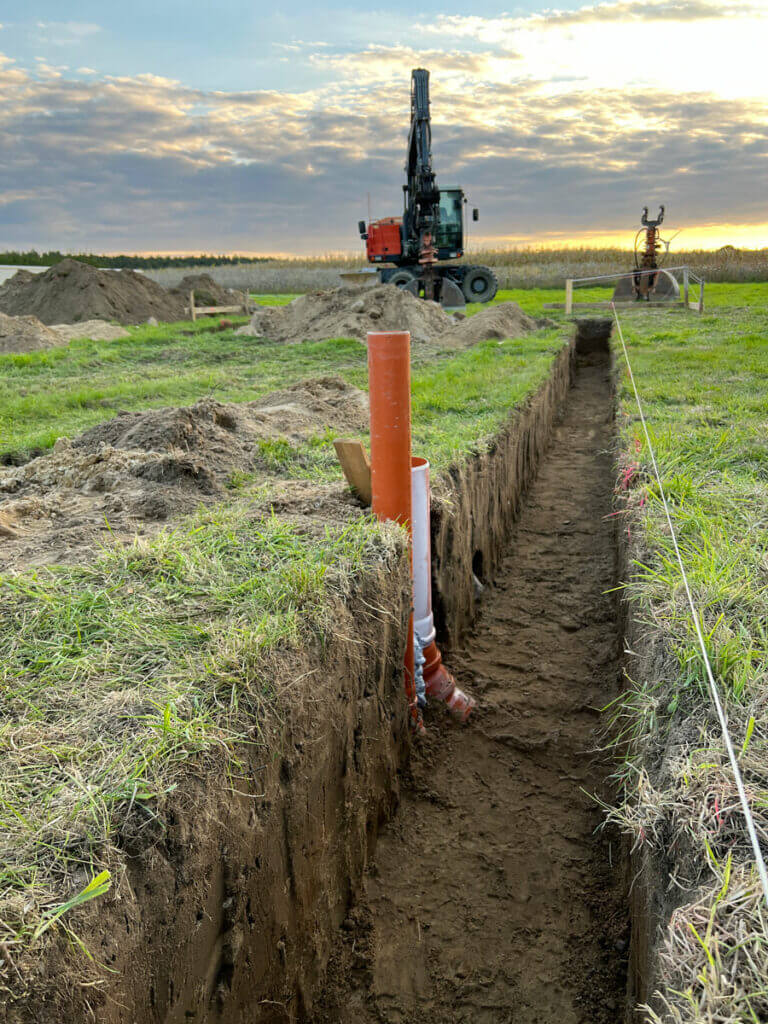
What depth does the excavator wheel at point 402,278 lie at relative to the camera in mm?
20703

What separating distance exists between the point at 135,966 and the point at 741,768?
1.69 meters

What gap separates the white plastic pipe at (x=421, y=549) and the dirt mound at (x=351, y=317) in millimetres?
11785

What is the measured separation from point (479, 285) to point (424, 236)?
3.09 meters

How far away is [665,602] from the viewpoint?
9.84 feet

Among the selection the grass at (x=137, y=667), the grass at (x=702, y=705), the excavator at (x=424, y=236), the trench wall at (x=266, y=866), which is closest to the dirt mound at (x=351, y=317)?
the excavator at (x=424, y=236)

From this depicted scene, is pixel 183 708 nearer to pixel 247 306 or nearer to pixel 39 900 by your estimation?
pixel 39 900

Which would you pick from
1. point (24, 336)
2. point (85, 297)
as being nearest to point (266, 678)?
point (24, 336)

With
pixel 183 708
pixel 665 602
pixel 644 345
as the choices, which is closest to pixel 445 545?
pixel 665 602

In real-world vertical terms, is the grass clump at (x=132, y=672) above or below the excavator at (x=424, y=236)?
below

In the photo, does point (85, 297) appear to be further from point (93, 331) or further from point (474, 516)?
point (474, 516)

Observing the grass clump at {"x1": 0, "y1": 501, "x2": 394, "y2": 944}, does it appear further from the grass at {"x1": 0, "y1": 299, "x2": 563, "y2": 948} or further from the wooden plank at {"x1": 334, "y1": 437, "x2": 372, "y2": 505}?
the wooden plank at {"x1": 334, "y1": 437, "x2": 372, "y2": 505}

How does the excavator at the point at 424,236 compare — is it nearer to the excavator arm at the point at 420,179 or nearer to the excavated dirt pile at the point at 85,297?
the excavator arm at the point at 420,179

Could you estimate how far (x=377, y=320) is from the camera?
16188 millimetres

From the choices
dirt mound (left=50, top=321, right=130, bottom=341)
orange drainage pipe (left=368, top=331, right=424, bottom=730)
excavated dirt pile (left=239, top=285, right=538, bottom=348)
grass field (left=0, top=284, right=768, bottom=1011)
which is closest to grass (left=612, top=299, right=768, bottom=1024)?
grass field (left=0, top=284, right=768, bottom=1011)
